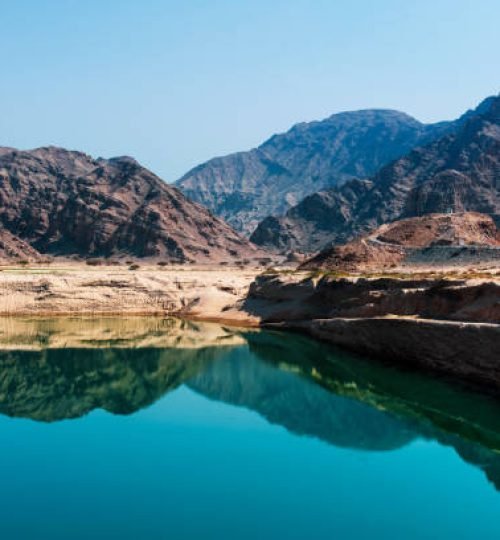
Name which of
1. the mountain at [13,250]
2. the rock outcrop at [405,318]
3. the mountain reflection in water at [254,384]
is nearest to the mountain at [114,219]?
the mountain at [13,250]

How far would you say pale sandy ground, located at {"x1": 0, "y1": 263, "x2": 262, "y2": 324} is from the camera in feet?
214

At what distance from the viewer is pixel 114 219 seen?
155625 mm

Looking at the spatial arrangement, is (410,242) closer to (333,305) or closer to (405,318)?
(333,305)

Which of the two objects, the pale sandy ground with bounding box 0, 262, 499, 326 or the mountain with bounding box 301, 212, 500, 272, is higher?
the mountain with bounding box 301, 212, 500, 272

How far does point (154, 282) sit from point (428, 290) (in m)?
34.6

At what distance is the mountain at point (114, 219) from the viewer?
150000 millimetres

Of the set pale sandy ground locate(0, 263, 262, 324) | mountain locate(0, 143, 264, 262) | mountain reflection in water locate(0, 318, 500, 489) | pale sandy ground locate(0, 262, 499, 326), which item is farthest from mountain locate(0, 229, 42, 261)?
mountain reflection in water locate(0, 318, 500, 489)

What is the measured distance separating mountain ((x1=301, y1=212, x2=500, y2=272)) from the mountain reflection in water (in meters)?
15.7

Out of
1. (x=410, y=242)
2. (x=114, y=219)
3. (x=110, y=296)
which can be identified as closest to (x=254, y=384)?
(x=110, y=296)

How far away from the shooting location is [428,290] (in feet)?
146

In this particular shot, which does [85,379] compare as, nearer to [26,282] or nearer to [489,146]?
[26,282]

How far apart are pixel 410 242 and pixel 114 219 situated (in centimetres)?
9813

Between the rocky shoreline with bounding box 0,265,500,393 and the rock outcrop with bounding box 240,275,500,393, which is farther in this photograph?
the rocky shoreline with bounding box 0,265,500,393

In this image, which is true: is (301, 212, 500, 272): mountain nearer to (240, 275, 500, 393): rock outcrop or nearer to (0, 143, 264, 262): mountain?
(240, 275, 500, 393): rock outcrop
